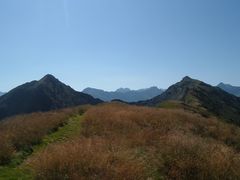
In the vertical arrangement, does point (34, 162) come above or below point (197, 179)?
above

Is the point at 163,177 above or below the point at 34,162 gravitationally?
below

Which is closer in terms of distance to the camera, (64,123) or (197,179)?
(197,179)

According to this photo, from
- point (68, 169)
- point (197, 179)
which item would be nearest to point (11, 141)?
point (68, 169)

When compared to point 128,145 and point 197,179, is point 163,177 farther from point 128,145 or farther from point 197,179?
point 128,145

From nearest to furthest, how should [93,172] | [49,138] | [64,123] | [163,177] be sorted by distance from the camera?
[93,172] → [163,177] → [49,138] → [64,123]

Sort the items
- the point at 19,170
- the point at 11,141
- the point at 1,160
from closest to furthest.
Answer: the point at 19,170 < the point at 1,160 < the point at 11,141

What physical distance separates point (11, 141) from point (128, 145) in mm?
5187

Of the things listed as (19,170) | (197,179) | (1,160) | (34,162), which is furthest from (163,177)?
(1,160)

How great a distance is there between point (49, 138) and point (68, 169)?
975cm

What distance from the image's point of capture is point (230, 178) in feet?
31.3

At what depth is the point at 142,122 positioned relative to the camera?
75.2 ft

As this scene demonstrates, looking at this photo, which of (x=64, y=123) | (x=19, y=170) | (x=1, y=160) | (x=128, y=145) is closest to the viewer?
(x=19, y=170)

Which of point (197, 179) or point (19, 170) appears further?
point (19, 170)

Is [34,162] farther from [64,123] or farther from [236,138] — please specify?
[236,138]
